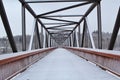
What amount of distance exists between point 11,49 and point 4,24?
2614 millimetres

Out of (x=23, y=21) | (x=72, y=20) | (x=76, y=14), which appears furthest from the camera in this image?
(x=72, y=20)

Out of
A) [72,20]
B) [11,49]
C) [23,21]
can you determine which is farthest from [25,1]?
[72,20]

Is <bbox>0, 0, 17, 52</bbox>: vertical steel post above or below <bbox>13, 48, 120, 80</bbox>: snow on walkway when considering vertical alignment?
above

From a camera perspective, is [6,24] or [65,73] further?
[6,24]

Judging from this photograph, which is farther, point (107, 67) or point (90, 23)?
point (90, 23)

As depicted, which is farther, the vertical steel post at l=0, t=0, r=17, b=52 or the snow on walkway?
the vertical steel post at l=0, t=0, r=17, b=52

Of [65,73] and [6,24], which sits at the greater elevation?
[6,24]

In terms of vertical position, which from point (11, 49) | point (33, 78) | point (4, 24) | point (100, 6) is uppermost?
point (100, 6)

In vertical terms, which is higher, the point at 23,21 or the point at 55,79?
the point at 23,21

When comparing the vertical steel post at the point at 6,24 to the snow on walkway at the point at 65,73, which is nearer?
the snow on walkway at the point at 65,73

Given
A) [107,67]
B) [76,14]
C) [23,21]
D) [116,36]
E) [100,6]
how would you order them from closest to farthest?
[107,67] → [116,36] → [23,21] → [100,6] → [76,14]

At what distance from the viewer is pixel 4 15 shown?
1150 cm

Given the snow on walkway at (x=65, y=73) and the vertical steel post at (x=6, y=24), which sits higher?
the vertical steel post at (x=6, y=24)

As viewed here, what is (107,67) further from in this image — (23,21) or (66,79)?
(23,21)
